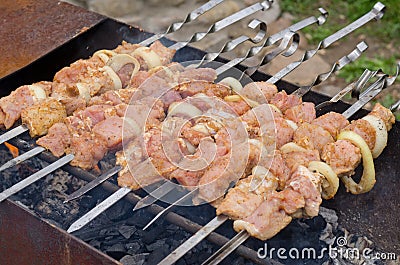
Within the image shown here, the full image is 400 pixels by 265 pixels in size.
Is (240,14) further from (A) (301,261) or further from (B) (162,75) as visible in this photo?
(A) (301,261)

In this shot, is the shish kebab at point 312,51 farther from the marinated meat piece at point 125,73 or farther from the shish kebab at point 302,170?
the marinated meat piece at point 125,73

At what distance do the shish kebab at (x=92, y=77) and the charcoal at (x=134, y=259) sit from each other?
754 millimetres

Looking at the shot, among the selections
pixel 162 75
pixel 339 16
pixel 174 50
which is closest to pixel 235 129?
pixel 162 75

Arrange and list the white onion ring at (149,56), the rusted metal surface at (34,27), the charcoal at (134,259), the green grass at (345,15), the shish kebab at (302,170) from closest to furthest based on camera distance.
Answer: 1. the shish kebab at (302,170)
2. the charcoal at (134,259)
3. the white onion ring at (149,56)
4. the rusted metal surface at (34,27)
5. the green grass at (345,15)

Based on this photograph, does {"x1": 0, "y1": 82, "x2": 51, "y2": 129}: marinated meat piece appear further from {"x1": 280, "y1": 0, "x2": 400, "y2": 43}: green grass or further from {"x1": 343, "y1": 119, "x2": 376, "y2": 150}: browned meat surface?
{"x1": 280, "y1": 0, "x2": 400, "y2": 43}: green grass

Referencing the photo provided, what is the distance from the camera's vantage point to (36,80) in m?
3.72

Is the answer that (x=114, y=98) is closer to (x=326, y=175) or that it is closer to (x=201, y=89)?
(x=201, y=89)

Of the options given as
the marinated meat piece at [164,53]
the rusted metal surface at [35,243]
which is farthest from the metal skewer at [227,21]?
the rusted metal surface at [35,243]

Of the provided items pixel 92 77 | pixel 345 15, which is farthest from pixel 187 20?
pixel 345 15

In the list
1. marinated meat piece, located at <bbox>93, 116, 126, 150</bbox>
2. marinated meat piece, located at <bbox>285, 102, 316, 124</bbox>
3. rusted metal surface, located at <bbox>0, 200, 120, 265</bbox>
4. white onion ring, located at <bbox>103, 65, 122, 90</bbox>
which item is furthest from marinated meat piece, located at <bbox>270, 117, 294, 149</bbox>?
rusted metal surface, located at <bbox>0, 200, 120, 265</bbox>

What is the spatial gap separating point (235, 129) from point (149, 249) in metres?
0.70

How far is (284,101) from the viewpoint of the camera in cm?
324

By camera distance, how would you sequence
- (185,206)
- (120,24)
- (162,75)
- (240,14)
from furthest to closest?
(120,24) → (240,14) → (162,75) → (185,206)

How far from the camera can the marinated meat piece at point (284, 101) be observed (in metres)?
3.23
